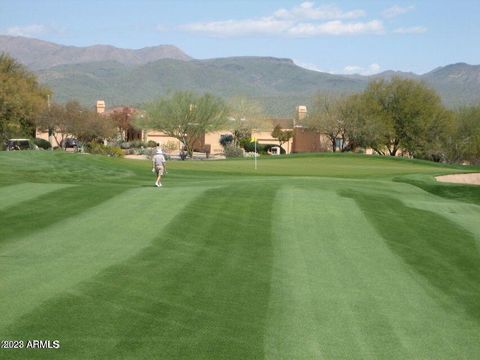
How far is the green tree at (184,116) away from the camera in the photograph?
260 ft

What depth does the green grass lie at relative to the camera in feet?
27.7

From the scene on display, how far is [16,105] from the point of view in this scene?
72438mm

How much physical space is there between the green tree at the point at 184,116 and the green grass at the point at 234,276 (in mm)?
58264

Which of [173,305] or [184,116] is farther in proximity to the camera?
[184,116]

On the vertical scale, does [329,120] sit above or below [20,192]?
above

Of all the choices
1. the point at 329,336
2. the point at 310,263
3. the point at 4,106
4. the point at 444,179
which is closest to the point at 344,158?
the point at 444,179

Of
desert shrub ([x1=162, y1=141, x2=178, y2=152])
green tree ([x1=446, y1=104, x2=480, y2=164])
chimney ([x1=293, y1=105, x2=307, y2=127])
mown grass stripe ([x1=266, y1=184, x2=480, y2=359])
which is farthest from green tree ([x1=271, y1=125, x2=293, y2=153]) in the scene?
mown grass stripe ([x1=266, y1=184, x2=480, y2=359])

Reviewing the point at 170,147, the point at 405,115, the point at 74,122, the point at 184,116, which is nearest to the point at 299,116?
the point at 405,115

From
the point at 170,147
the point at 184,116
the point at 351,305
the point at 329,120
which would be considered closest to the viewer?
the point at 351,305

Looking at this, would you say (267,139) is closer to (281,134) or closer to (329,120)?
(281,134)

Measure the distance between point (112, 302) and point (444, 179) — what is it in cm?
3301

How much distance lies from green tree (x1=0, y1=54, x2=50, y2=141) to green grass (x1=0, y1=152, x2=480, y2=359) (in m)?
53.7

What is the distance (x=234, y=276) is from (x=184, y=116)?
68195 millimetres

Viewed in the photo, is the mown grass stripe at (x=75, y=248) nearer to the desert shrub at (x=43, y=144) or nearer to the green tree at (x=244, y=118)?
the desert shrub at (x=43, y=144)
